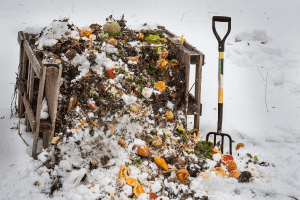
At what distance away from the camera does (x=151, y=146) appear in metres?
2.74

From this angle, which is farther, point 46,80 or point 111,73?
point 111,73

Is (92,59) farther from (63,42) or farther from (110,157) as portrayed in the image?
(110,157)

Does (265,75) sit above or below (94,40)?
below

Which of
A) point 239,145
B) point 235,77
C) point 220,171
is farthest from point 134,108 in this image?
point 235,77

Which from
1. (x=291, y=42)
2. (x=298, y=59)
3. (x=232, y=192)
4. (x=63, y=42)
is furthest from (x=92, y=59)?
(x=291, y=42)

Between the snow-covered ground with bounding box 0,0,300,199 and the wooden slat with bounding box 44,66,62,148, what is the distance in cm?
47

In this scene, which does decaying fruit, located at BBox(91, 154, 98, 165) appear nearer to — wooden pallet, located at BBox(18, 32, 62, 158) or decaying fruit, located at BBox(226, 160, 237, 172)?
wooden pallet, located at BBox(18, 32, 62, 158)

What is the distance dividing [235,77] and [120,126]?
2884 millimetres

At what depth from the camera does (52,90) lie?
243 cm

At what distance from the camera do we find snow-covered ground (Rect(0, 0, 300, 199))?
2520 mm

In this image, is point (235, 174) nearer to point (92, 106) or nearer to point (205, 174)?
point (205, 174)

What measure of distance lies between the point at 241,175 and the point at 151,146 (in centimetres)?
94

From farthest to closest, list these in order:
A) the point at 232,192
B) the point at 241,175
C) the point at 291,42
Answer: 1. the point at 291,42
2. the point at 241,175
3. the point at 232,192

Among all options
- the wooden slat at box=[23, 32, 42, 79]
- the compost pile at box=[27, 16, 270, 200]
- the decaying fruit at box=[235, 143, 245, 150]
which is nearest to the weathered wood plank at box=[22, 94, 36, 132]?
the compost pile at box=[27, 16, 270, 200]
